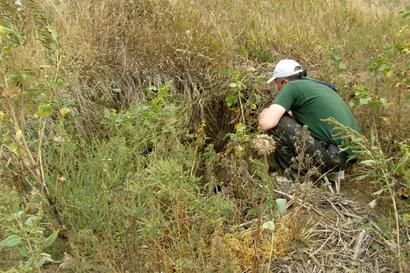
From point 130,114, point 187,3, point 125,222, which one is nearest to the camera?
point 125,222

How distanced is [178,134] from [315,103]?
45.9 inches

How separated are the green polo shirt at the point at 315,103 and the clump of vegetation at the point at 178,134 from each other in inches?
7.9

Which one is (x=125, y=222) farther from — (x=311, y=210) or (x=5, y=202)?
(x=311, y=210)

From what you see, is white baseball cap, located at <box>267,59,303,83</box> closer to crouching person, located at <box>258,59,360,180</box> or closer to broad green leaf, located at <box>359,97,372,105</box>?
crouching person, located at <box>258,59,360,180</box>

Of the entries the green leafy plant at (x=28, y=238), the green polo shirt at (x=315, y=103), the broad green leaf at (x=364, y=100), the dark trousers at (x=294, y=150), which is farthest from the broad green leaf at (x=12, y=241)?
the broad green leaf at (x=364, y=100)

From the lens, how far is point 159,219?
2555 mm

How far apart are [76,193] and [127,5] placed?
2463mm

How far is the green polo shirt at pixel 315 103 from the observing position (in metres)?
4.23

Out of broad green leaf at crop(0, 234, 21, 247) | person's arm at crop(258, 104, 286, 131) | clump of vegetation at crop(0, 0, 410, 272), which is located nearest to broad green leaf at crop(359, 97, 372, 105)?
clump of vegetation at crop(0, 0, 410, 272)

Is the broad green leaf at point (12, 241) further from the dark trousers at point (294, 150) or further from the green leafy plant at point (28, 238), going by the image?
the dark trousers at point (294, 150)

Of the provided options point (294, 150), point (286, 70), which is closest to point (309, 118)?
point (294, 150)

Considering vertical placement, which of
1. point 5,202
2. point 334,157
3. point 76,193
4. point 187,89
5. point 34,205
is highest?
point 5,202

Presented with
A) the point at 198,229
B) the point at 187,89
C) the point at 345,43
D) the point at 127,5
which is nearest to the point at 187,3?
the point at 127,5

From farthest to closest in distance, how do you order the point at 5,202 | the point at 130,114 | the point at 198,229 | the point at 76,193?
1. the point at 130,114
2. the point at 76,193
3. the point at 198,229
4. the point at 5,202
